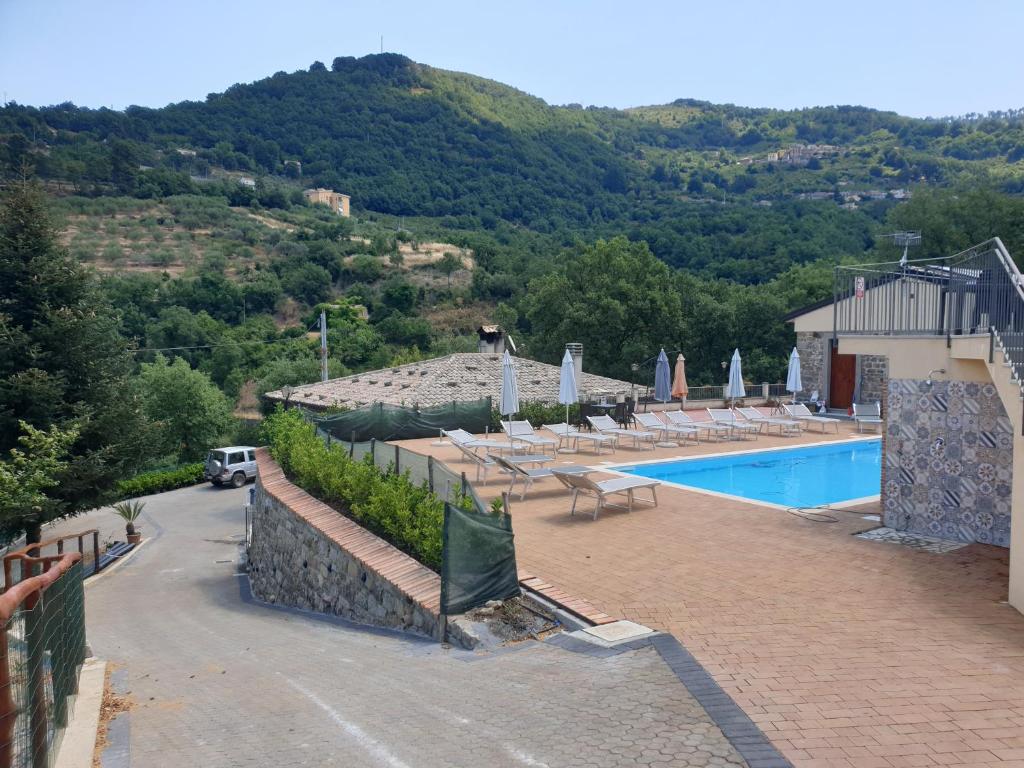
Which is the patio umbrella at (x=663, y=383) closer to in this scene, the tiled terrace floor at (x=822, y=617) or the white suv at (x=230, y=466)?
the tiled terrace floor at (x=822, y=617)

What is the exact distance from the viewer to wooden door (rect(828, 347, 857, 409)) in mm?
23719

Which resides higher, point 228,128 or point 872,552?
point 228,128

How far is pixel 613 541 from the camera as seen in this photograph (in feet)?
29.4

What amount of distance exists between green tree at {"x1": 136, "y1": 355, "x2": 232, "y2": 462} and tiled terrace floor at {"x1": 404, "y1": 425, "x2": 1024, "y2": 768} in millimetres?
30117

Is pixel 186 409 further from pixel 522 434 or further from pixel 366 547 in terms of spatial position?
pixel 366 547

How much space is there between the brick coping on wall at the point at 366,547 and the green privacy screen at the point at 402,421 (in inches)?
166

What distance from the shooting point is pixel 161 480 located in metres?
30.3

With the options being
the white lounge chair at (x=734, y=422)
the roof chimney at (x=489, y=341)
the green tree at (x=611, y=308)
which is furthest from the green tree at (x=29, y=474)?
the green tree at (x=611, y=308)

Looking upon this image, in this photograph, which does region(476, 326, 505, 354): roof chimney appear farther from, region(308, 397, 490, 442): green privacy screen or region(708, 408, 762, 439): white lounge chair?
region(708, 408, 762, 439): white lounge chair

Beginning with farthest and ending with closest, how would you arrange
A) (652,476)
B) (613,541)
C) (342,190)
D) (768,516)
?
(342,190)
(652,476)
(768,516)
(613,541)

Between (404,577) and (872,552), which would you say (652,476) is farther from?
(404,577)

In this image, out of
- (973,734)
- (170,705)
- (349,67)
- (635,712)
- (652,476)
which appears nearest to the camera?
(973,734)

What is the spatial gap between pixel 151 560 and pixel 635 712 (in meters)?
17.5

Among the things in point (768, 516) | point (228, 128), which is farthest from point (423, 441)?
point (228, 128)
